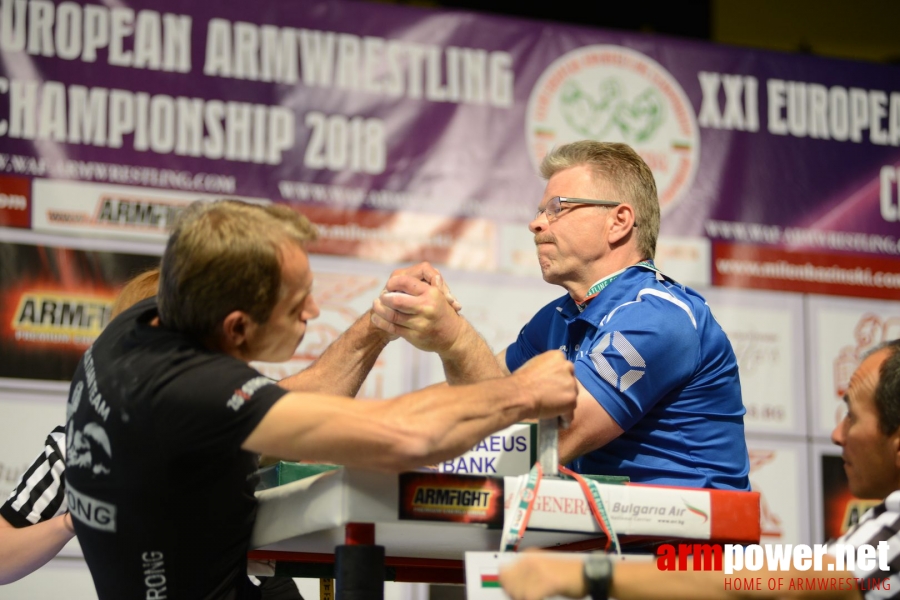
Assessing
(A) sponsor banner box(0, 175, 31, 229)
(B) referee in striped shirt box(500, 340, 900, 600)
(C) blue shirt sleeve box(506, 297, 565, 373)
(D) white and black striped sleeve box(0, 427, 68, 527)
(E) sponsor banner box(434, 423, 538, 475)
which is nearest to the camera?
(B) referee in striped shirt box(500, 340, 900, 600)

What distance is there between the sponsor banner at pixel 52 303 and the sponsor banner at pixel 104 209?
0.09 metres

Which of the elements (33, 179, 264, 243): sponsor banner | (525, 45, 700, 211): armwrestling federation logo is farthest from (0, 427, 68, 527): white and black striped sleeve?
(525, 45, 700, 211): armwrestling federation logo

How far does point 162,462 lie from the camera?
161cm

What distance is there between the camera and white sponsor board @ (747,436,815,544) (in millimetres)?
4004

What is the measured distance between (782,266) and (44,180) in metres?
2.83

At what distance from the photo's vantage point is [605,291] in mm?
2422

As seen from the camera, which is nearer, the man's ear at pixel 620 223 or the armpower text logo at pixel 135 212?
the man's ear at pixel 620 223

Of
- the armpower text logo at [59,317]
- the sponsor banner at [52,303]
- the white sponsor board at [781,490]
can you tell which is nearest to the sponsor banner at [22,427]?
the sponsor banner at [52,303]

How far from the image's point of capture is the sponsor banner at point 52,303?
3.53 meters

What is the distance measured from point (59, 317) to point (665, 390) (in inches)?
90.4

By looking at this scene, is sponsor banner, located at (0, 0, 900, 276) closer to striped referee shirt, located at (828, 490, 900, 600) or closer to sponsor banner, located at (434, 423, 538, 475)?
sponsor banner, located at (434, 423, 538, 475)

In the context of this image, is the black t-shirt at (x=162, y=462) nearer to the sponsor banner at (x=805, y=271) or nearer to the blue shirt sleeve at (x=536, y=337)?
the blue shirt sleeve at (x=536, y=337)

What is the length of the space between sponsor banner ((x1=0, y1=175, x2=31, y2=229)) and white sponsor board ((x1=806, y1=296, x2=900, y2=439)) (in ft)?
9.85

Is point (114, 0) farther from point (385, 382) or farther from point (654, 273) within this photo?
point (654, 273)
